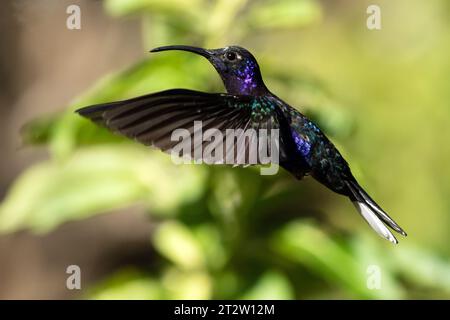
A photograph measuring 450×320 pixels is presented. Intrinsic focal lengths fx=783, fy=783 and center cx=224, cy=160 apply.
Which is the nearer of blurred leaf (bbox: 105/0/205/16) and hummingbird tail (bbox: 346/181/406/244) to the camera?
hummingbird tail (bbox: 346/181/406/244)

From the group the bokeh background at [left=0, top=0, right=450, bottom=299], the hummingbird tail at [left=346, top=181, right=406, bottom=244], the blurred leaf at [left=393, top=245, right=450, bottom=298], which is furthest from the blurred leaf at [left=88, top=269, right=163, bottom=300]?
the hummingbird tail at [left=346, top=181, right=406, bottom=244]

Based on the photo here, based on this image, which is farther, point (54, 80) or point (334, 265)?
point (54, 80)

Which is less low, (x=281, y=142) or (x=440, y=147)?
(x=440, y=147)

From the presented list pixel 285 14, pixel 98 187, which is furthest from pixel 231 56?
pixel 98 187

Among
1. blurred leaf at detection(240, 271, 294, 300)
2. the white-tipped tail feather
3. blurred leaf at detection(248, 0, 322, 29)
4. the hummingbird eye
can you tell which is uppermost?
blurred leaf at detection(248, 0, 322, 29)

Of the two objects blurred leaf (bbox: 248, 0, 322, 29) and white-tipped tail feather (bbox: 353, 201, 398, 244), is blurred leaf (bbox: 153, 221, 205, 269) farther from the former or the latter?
white-tipped tail feather (bbox: 353, 201, 398, 244)

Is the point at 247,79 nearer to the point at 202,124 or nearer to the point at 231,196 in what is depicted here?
the point at 202,124

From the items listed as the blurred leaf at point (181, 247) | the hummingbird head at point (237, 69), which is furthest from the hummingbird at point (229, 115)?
the blurred leaf at point (181, 247)

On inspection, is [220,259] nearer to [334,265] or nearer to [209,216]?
[209,216]

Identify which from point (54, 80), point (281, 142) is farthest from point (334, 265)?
point (54, 80)
